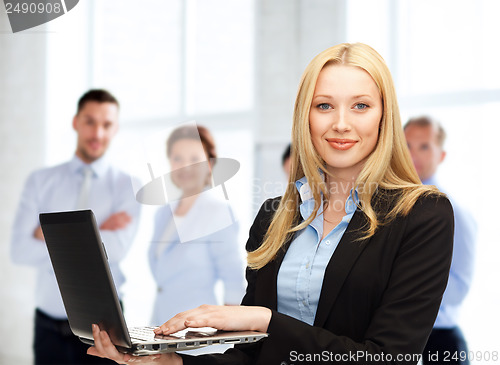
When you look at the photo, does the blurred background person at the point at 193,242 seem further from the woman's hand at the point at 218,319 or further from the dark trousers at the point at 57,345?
the woman's hand at the point at 218,319

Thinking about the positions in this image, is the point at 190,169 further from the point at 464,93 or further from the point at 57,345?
the point at 464,93

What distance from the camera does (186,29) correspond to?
4.60 meters

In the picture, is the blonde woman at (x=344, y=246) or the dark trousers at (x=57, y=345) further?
the dark trousers at (x=57, y=345)

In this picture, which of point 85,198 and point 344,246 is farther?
point 85,198

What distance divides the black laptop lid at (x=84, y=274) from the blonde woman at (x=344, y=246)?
5 centimetres

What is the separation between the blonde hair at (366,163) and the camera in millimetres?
1459

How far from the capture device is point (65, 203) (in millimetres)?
4156

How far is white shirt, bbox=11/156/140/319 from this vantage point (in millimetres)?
4047

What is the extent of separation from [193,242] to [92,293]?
103 inches

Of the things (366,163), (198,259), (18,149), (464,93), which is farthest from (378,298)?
(18,149)

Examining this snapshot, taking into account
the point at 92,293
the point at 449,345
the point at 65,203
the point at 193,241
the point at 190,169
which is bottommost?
the point at 449,345

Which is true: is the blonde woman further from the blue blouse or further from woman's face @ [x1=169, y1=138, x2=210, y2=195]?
woman's face @ [x1=169, y1=138, x2=210, y2=195]

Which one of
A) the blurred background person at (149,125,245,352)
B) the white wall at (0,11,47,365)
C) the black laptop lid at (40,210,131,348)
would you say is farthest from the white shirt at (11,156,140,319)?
the black laptop lid at (40,210,131,348)

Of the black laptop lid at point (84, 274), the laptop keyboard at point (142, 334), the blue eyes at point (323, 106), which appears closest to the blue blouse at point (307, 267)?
the blue eyes at point (323, 106)
